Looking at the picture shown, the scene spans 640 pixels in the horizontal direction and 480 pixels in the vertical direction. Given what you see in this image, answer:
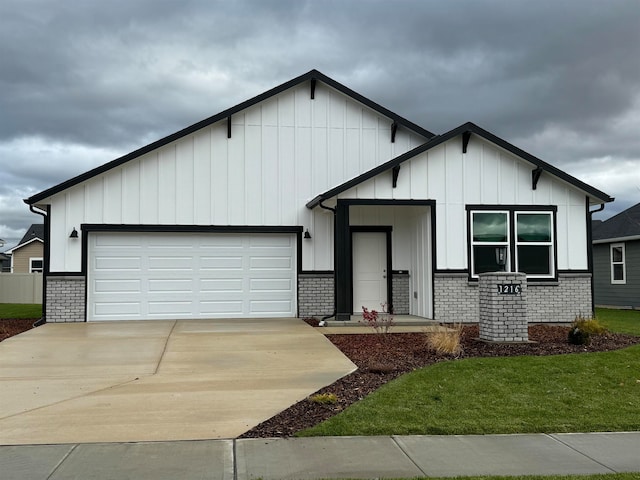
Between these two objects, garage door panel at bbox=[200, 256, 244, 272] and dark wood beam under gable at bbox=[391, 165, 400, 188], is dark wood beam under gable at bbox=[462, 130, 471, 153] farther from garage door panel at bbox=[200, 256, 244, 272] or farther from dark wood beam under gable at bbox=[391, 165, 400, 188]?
garage door panel at bbox=[200, 256, 244, 272]

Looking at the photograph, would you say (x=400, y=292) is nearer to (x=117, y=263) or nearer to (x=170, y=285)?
(x=170, y=285)

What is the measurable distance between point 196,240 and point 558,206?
9.73m

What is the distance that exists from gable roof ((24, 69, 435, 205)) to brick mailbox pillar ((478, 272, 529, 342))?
25.4 ft

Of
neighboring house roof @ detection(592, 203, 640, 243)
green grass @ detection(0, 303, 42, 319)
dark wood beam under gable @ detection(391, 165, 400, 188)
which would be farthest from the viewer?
neighboring house roof @ detection(592, 203, 640, 243)

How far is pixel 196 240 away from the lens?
17297 millimetres

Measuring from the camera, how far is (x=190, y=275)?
1723 centimetres

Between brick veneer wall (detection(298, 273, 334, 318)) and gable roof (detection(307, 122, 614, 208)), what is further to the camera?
brick veneer wall (detection(298, 273, 334, 318))

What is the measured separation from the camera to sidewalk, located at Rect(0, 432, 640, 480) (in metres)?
5.29

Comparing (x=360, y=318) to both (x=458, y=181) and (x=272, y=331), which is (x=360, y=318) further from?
(x=458, y=181)

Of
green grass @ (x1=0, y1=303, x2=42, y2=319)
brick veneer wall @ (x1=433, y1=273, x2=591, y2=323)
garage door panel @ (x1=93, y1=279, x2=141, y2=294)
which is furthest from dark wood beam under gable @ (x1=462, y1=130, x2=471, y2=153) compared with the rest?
green grass @ (x1=0, y1=303, x2=42, y2=319)

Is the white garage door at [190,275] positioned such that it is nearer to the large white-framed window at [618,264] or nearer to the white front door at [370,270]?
the white front door at [370,270]

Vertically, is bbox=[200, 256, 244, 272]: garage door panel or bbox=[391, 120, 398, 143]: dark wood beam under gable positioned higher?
bbox=[391, 120, 398, 143]: dark wood beam under gable

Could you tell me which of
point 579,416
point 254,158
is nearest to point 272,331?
point 254,158

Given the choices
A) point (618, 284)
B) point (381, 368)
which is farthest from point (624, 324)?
point (381, 368)
